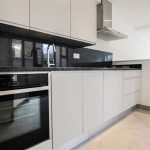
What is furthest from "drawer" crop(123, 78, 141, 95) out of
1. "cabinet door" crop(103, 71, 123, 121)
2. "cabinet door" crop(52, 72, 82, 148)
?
"cabinet door" crop(52, 72, 82, 148)

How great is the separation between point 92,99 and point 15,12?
122 centimetres

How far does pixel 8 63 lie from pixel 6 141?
0.85 m

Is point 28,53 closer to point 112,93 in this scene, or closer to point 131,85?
point 112,93

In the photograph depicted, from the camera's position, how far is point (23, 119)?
109 cm

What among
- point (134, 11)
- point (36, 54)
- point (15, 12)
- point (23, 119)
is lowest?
point (23, 119)

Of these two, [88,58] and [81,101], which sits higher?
[88,58]

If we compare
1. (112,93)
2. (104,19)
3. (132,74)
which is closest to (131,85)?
(132,74)

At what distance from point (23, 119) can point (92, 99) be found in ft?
2.72

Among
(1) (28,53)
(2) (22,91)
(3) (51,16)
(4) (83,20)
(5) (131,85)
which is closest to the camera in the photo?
(2) (22,91)

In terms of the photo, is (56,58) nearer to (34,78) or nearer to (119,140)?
(34,78)

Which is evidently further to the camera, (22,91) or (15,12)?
(15,12)

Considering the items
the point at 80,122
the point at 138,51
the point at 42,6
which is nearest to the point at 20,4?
the point at 42,6

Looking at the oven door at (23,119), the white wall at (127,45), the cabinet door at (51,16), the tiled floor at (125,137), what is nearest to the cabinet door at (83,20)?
the cabinet door at (51,16)

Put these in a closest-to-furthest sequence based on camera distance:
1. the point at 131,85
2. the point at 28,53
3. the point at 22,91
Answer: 1. the point at 22,91
2. the point at 28,53
3. the point at 131,85
